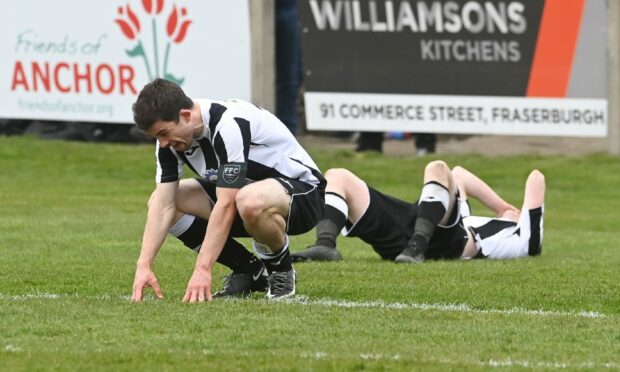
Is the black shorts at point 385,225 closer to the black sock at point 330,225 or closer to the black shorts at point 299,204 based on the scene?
the black sock at point 330,225

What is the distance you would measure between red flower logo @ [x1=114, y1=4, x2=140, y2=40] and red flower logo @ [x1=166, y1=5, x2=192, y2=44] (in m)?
0.41

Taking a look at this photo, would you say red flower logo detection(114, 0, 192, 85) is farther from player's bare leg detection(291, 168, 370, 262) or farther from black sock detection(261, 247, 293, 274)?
black sock detection(261, 247, 293, 274)

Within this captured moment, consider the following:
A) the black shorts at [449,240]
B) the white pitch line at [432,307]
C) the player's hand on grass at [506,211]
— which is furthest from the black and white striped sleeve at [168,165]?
the player's hand on grass at [506,211]

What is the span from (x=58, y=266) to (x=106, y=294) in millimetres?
1661

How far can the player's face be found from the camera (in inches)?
295

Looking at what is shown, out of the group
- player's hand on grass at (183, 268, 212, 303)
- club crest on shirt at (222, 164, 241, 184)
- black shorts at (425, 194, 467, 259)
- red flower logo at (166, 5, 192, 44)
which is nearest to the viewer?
club crest on shirt at (222, 164, 241, 184)

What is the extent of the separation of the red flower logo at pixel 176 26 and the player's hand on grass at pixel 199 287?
11943mm

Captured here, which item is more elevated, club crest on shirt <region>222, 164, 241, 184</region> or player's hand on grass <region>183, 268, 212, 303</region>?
club crest on shirt <region>222, 164, 241, 184</region>

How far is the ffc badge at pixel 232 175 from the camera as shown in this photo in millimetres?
7578

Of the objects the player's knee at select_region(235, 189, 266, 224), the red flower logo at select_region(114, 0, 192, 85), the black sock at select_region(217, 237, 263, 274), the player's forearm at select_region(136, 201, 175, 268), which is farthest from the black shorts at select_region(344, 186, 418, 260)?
the red flower logo at select_region(114, 0, 192, 85)

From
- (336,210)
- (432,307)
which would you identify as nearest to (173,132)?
(432,307)

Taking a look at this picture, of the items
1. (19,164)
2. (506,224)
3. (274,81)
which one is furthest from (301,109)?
(506,224)

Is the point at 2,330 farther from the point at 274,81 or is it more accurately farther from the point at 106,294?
the point at 274,81

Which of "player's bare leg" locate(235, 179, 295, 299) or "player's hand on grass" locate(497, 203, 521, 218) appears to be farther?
"player's hand on grass" locate(497, 203, 521, 218)
